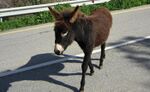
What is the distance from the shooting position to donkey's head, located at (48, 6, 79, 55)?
511cm

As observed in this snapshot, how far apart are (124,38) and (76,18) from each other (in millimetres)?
4391

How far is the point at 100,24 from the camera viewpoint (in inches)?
254

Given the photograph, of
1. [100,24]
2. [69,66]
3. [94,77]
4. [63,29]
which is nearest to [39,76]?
[69,66]

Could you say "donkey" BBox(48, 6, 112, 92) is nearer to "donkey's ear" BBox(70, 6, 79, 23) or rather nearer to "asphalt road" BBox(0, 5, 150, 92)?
"donkey's ear" BBox(70, 6, 79, 23)

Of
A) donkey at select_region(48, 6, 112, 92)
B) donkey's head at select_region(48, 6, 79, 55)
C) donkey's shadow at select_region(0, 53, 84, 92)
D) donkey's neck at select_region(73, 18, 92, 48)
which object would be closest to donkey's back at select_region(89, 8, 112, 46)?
donkey at select_region(48, 6, 112, 92)

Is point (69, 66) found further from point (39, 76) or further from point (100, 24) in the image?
point (100, 24)

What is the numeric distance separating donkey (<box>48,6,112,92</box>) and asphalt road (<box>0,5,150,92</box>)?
41 centimetres

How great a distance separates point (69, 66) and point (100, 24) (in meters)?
1.41

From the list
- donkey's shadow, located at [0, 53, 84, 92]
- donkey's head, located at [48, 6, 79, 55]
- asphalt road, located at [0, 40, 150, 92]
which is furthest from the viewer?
donkey's shadow, located at [0, 53, 84, 92]

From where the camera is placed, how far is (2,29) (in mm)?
11953

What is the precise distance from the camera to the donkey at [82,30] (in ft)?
16.8

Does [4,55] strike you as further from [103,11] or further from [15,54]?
[103,11]

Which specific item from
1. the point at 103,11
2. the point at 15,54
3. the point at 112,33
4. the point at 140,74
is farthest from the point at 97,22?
the point at 112,33

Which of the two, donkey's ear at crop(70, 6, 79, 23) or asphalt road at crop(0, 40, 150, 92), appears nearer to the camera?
donkey's ear at crop(70, 6, 79, 23)
